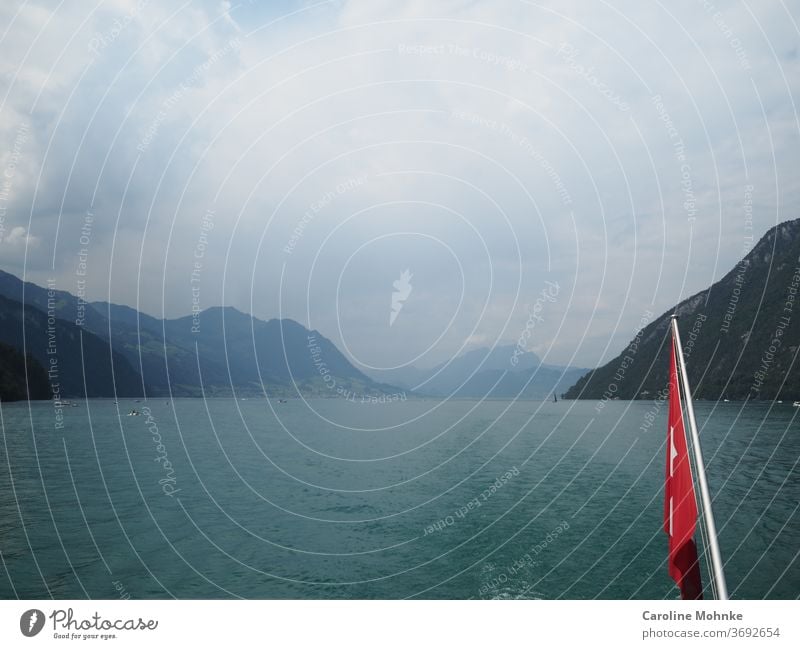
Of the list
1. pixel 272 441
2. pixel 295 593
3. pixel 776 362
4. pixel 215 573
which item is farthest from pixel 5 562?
pixel 776 362

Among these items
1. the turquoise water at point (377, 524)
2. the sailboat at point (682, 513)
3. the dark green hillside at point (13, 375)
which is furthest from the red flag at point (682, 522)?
the dark green hillside at point (13, 375)

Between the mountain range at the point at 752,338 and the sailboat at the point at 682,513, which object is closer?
the sailboat at the point at 682,513

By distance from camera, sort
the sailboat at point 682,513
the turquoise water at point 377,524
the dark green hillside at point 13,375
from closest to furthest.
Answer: the sailboat at point 682,513, the turquoise water at point 377,524, the dark green hillside at point 13,375

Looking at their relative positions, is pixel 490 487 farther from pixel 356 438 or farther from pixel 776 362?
pixel 776 362

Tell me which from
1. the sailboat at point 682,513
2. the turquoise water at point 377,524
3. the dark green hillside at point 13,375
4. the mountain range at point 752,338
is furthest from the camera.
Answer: the mountain range at point 752,338

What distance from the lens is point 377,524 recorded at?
24453mm

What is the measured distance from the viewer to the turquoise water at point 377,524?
16531mm

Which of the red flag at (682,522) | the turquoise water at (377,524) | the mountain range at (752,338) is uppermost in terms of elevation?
the mountain range at (752,338)

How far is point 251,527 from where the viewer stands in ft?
78.8

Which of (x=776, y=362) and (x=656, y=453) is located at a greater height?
(x=776, y=362)

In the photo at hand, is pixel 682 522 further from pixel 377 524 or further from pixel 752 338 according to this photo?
pixel 752 338

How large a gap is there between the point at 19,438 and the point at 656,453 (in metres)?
79.5

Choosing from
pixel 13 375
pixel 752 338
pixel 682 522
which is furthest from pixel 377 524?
pixel 752 338

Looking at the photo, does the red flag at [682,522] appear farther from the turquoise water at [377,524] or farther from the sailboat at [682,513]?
the turquoise water at [377,524]
